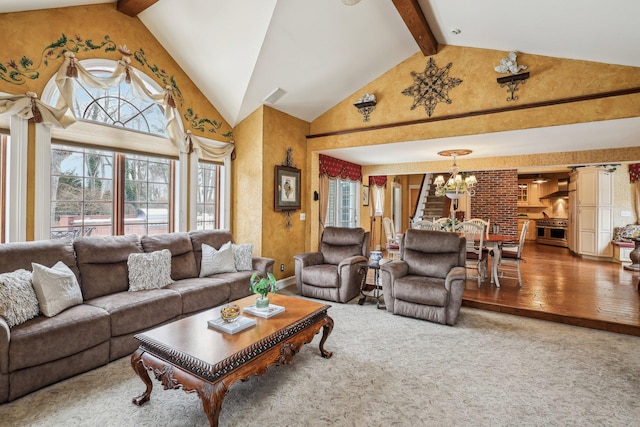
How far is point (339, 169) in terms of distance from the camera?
6855mm

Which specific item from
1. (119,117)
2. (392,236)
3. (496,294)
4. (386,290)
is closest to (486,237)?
(496,294)

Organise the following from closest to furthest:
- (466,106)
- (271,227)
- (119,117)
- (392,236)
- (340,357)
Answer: (340,357) < (119,117) < (466,106) < (271,227) < (392,236)

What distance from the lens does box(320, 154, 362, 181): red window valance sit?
6.30 m

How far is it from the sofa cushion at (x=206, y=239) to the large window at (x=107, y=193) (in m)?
0.56

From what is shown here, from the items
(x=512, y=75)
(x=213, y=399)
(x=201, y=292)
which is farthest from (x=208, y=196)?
(x=512, y=75)

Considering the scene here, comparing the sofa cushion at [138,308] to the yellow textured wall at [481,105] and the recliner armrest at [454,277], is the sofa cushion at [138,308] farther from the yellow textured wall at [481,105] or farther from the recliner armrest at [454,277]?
the yellow textured wall at [481,105]

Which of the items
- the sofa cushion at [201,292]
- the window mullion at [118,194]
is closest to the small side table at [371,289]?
the sofa cushion at [201,292]

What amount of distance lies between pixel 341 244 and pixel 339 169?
93.1 inches

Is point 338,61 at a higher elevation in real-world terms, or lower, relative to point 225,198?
higher

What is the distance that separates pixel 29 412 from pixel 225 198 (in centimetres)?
353

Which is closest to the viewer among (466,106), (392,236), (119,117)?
(119,117)

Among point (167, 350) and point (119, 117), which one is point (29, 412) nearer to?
point (167, 350)

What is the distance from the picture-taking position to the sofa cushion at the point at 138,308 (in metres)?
2.71

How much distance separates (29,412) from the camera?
79.4 inches
